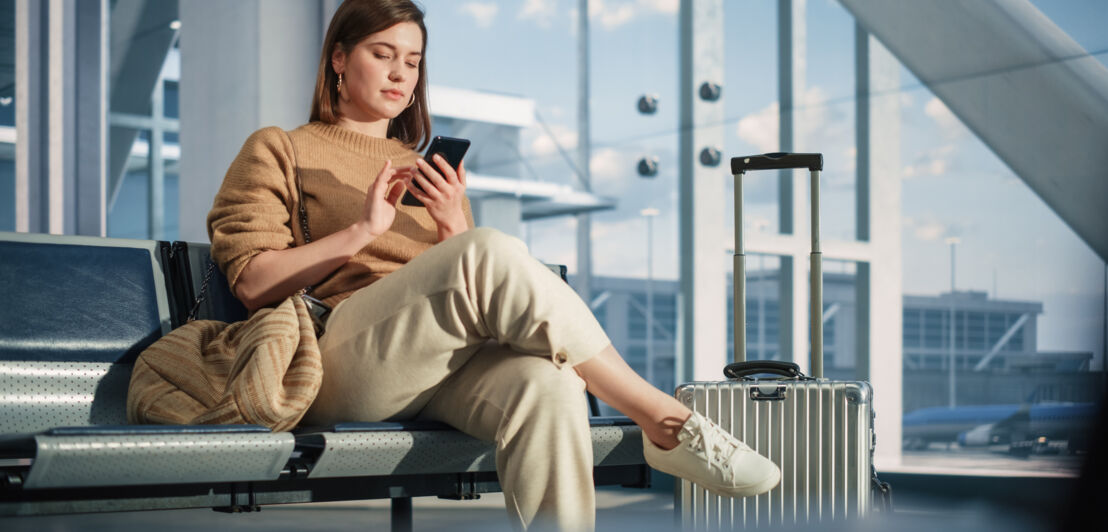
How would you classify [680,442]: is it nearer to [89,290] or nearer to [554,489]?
[554,489]

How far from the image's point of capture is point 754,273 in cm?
453

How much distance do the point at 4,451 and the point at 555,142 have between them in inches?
147

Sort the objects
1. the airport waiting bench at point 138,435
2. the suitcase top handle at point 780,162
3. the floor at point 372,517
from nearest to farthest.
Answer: the airport waiting bench at point 138,435 < the suitcase top handle at point 780,162 < the floor at point 372,517

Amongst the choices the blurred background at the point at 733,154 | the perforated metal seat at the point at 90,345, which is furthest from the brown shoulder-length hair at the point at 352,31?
the blurred background at the point at 733,154

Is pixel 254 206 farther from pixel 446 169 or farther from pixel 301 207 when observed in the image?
pixel 446 169

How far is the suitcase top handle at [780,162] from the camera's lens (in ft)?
6.95

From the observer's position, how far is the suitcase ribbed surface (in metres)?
1.90

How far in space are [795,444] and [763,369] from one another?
0.15 metres

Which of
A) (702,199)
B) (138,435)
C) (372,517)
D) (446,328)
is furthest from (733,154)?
(138,435)

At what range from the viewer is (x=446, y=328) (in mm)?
1506

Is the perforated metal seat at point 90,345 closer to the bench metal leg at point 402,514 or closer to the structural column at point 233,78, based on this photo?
the bench metal leg at point 402,514

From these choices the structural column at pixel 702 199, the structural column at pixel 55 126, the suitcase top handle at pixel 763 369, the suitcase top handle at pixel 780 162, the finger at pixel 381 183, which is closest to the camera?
the finger at pixel 381 183

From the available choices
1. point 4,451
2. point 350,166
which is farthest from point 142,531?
point 4,451

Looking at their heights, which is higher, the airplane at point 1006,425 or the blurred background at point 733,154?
the blurred background at point 733,154
